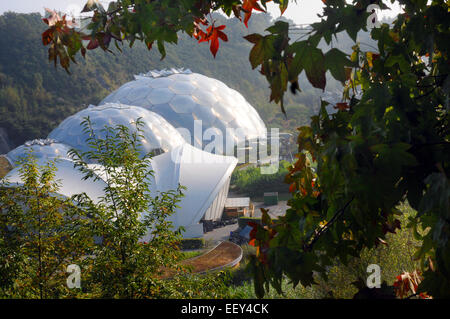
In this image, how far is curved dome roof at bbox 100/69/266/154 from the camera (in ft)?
81.7

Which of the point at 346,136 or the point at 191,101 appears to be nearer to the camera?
the point at 346,136

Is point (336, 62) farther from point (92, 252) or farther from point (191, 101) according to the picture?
point (191, 101)

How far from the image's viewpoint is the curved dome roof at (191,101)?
24.9m

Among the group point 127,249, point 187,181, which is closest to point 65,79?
point 187,181

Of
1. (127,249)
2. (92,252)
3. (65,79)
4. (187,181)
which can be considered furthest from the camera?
(65,79)

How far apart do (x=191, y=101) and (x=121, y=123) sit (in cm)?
754

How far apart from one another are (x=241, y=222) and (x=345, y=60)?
13.2 meters

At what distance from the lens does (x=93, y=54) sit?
4756cm

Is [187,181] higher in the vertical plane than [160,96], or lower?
lower

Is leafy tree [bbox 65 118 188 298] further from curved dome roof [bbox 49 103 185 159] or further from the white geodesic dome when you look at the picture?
curved dome roof [bbox 49 103 185 159]

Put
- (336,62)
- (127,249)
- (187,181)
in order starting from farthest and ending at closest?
(187,181) → (127,249) → (336,62)

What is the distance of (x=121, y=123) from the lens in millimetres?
18703

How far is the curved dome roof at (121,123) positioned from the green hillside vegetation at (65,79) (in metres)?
11.5

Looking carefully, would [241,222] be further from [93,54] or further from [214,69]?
[214,69]
